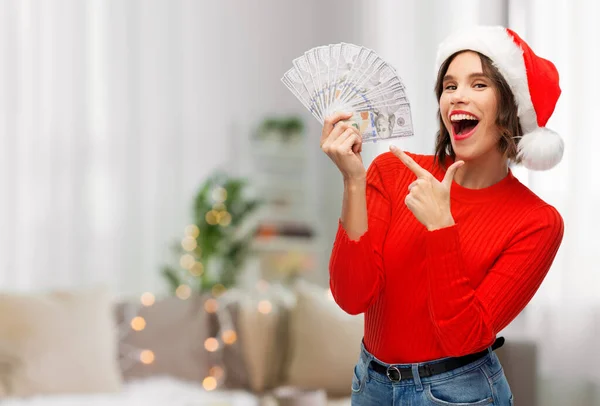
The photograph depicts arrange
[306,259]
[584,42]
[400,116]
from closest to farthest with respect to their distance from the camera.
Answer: [400,116]
[584,42]
[306,259]

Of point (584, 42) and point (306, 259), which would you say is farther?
point (306, 259)

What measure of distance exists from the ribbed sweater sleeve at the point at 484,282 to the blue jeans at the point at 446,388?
0.08 m

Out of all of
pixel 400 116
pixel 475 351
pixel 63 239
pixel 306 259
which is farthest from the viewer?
pixel 306 259

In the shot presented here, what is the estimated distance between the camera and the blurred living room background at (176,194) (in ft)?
11.0

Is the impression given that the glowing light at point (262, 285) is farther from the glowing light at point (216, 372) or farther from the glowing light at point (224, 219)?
the glowing light at point (216, 372)

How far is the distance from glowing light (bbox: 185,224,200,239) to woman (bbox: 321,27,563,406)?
3.08 metres

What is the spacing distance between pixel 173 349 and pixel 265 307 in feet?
1.63

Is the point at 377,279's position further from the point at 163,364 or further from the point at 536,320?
the point at 163,364

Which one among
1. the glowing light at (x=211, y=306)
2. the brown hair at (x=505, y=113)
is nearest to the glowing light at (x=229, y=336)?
the glowing light at (x=211, y=306)

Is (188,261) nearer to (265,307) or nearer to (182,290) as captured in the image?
(182,290)

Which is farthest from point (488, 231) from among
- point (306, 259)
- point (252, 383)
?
point (306, 259)

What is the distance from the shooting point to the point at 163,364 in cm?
349

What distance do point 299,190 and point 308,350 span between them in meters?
1.78

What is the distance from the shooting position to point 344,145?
1391 mm
